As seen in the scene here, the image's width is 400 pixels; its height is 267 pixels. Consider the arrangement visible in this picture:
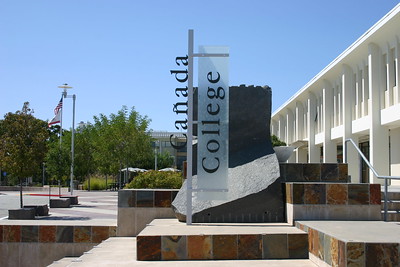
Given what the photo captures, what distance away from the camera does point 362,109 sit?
93.7 ft

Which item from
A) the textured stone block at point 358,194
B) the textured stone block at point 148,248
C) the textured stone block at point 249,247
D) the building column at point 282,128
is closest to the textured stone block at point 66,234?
the textured stone block at point 148,248

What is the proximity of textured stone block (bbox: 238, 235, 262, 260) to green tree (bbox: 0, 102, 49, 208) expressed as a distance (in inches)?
558

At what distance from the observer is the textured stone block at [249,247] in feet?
21.8

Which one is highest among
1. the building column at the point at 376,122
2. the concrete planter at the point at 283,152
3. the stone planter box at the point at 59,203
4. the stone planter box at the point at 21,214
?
the building column at the point at 376,122

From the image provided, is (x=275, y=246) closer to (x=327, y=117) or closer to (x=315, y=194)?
(x=315, y=194)

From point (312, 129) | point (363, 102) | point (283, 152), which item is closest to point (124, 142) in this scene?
point (312, 129)

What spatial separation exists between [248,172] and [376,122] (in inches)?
721

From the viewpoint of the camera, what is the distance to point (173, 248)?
6.55 m

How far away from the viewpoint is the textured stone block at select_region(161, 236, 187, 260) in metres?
6.52

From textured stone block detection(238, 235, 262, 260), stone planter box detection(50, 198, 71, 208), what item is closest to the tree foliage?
stone planter box detection(50, 198, 71, 208)

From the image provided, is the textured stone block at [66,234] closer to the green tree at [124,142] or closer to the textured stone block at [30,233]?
the textured stone block at [30,233]

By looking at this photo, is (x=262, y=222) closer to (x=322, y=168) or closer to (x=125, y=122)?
(x=322, y=168)

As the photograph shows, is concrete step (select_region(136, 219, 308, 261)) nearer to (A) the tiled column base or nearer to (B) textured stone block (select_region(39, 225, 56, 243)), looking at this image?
(A) the tiled column base

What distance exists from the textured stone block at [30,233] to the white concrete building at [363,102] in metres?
18.0
